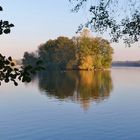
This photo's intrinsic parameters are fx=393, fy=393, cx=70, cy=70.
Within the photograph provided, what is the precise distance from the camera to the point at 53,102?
44.3m

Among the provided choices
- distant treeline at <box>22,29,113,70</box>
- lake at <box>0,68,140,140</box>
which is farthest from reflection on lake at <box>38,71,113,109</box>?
distant treeline at <box>22,29,113,70</box>

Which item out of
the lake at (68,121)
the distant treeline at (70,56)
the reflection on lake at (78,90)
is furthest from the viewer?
the distant treeline at (70,56)

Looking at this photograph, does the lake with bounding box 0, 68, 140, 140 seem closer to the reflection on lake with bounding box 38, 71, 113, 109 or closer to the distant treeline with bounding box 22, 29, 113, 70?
the reflection on lake with bounding box 38, 71, 113, 109

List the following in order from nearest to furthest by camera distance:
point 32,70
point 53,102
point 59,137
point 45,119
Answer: point 32,70, point 59,137, point 45,119, point 53,102

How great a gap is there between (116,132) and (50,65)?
142141 millimetres

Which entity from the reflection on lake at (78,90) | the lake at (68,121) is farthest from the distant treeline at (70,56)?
the lake at (68,121)

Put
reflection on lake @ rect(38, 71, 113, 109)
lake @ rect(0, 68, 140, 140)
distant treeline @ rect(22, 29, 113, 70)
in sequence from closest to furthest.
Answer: lake @ rect(0, 68, 140, 140) < reflection on lake @ rect(38, 71, 113, 109) < distant treeline @ rect(22, 29, 113, 70)

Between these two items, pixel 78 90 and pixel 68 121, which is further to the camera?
pixel 78 90

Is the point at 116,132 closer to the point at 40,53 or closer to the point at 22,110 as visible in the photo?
the point at 22,110

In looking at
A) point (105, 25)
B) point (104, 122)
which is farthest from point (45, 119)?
point (105, 25)

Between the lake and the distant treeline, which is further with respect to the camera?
the distant treeline

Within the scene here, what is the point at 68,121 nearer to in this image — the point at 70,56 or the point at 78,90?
the point at 78,90

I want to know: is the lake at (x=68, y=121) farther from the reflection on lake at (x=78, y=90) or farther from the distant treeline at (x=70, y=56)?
the distant treeline at (x=70, y=56)

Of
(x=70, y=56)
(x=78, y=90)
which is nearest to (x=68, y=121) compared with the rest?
(x=78, y=90)
